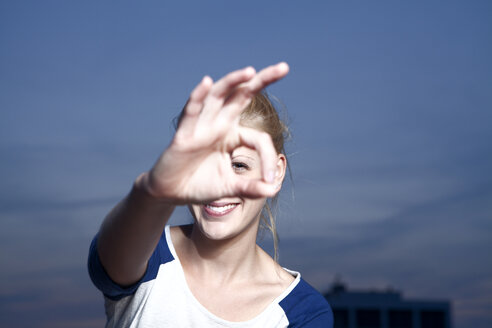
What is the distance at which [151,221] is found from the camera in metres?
1.91

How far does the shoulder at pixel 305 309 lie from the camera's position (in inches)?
113

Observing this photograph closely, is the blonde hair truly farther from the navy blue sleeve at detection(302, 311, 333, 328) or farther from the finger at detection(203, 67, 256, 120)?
the finger at detection(203, 67, 256, 120)

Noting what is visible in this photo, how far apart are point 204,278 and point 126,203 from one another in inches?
42.3

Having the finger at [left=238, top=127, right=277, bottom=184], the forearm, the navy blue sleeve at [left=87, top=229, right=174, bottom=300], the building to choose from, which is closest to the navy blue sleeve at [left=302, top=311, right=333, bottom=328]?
the navy blue sleeve at [left=87, top=229, right=174, bottom=300]

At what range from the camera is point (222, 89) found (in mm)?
1619

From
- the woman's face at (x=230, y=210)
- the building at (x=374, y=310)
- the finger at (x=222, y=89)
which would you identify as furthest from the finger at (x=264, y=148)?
the building at (x=374, y=310)

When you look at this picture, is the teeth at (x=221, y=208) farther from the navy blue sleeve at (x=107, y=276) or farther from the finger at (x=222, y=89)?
the finger at (x=222, y=89)

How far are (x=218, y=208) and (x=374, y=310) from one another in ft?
91.8

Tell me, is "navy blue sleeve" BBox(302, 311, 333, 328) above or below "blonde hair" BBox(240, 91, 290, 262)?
below

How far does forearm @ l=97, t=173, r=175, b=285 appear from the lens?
1845 millimetres

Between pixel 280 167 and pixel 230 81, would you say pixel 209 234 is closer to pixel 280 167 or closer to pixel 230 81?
pixel 280 167

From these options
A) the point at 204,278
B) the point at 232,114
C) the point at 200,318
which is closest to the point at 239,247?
the point at 204,278

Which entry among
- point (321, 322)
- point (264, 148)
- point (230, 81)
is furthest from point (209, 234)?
point (230, 81)

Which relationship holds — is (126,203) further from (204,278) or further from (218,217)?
(204,278)
